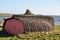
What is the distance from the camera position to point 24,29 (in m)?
28.9

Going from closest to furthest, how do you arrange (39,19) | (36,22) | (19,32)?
1. (19,32)
2. (36,22)
3. (39,19)

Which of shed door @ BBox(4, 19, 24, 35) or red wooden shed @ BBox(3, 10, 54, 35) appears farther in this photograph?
red wooden shed @ BBox(3, 10, 54, 35)

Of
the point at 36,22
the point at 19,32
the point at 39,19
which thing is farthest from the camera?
the point at 39,19

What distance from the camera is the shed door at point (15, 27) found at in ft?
94.3

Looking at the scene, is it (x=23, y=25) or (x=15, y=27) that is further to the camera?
(x=15, y=27)

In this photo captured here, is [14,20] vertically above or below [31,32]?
above

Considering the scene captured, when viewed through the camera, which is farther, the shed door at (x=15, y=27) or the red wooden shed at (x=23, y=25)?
the red wooden shed at (x=23, y=25)

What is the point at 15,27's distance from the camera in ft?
95.2

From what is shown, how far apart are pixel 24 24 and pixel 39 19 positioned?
4836mm

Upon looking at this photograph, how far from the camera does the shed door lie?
2875cm

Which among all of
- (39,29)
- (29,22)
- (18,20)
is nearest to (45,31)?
(39,29)

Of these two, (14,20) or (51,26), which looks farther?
(51,26)

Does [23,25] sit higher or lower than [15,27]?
higher

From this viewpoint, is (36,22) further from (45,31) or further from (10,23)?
(10,23)
